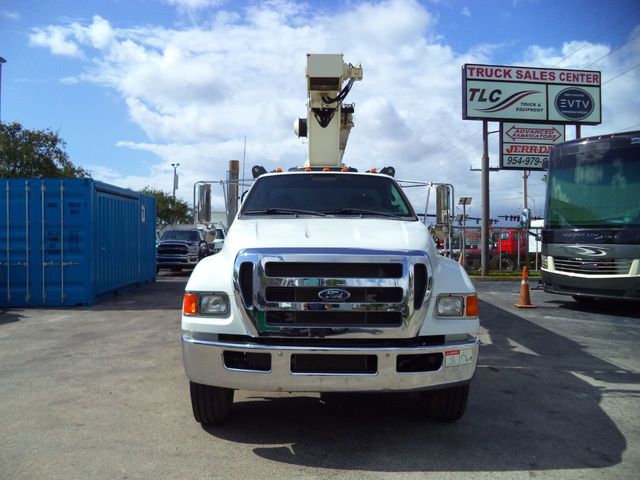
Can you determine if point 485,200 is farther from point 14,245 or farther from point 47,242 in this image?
point 14,245

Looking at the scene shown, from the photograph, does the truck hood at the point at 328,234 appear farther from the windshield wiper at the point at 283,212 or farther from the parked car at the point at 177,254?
the parked car at the point at 177,254

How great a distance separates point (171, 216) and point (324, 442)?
2084 inches

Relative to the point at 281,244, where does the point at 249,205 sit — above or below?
above

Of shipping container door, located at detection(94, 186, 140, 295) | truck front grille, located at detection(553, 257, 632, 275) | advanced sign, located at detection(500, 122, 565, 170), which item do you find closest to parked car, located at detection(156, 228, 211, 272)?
shipping container door, located at detection(94, 186, 140, 295)

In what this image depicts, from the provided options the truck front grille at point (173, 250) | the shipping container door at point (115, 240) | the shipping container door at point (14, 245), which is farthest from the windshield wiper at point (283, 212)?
the truck front grille at point (173, 250)

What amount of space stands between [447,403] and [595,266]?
7.39 meters

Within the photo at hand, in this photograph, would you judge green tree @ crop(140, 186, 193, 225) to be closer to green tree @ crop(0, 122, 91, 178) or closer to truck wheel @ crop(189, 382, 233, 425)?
green tree @ crop(0, 122, 91, 178)

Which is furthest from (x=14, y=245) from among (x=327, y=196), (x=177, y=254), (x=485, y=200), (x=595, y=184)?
(x=485, y=200)

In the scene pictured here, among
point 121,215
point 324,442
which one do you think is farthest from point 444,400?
point 121,215

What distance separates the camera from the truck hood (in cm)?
401

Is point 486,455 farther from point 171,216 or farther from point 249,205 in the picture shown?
point 171,216

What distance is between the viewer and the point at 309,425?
4363 mm

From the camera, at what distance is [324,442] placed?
3.99 meters

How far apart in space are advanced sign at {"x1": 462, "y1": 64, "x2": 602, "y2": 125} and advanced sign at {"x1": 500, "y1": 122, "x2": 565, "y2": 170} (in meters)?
0.51
